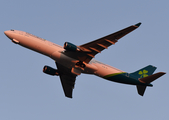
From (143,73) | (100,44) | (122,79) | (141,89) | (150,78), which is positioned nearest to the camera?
(100,44)

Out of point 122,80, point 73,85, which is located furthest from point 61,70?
point 122,80

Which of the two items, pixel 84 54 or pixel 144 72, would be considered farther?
pixel 144 72

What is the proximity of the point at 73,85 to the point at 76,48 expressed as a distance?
15.2 meters

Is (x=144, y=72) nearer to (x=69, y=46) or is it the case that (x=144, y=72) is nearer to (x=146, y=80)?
(x=146, y=80)

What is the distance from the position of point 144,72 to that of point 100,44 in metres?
14.6

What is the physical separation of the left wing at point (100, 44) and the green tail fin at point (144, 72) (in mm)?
10930

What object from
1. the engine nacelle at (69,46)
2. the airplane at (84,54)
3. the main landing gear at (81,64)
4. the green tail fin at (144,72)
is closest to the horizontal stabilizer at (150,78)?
the airplane at (84,54)

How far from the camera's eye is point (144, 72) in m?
54.0

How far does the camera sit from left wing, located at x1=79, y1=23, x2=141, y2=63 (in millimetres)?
42400

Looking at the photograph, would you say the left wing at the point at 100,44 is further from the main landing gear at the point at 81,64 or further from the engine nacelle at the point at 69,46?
the engine nacelle at the point at 69,46

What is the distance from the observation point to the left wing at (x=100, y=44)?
4240cm

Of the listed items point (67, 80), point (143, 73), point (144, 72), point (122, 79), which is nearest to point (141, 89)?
point (143, 73)

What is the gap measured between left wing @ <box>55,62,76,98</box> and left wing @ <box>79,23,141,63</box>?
8.70m

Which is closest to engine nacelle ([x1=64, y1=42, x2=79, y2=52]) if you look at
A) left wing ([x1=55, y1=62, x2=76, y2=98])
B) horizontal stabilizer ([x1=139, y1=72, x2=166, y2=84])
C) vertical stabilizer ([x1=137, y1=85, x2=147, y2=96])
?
left wing ([x1=55, y1=62, x2=76, y2=98])
